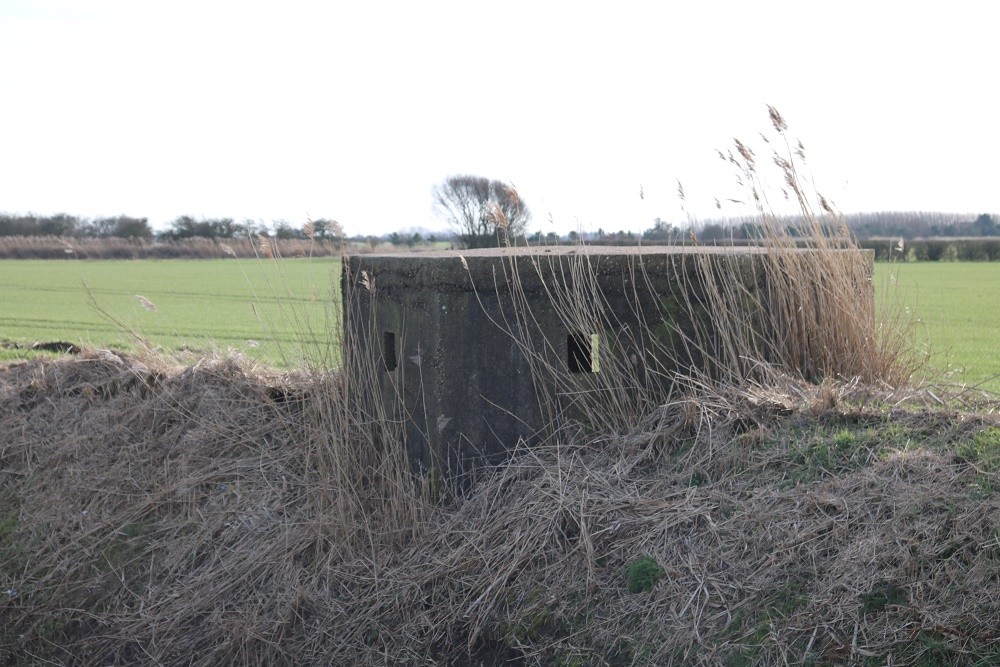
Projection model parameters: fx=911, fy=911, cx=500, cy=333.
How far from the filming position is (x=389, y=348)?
205 inches

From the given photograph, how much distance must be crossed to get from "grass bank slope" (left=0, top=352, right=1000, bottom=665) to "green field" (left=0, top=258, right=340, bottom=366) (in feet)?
2.49

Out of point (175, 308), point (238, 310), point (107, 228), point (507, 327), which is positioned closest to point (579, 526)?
point (507, 327)

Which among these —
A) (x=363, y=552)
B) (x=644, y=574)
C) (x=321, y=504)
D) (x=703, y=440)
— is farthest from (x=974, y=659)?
(x=321, y=504)

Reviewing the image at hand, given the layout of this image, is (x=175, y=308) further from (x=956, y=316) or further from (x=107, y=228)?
(x=107, y=228)

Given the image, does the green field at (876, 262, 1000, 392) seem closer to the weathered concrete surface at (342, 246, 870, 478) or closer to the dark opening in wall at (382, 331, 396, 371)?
the weathered concrete surface at (342, 246, 870, 478)

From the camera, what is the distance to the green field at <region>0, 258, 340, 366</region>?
6.76 m

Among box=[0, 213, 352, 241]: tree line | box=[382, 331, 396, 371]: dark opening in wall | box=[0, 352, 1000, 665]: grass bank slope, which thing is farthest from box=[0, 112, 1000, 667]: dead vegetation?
box=[0, 213, 352, 241]: tree line

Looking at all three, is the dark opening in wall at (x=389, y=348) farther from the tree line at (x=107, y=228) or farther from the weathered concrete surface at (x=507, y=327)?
the tree line at (x=107, y=228)

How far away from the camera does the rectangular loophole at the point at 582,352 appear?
191 inches

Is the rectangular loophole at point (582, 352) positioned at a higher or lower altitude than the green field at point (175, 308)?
higher

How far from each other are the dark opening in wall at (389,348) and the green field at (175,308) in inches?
20.2

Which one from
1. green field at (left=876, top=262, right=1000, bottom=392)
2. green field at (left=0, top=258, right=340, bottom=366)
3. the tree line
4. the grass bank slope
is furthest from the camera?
the tree line

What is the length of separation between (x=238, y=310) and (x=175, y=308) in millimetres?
1463

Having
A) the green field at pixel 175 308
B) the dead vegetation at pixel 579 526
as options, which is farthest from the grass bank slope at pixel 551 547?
the green field at pixel 175 308
